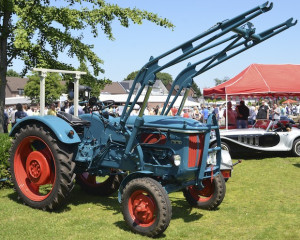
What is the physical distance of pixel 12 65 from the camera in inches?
425

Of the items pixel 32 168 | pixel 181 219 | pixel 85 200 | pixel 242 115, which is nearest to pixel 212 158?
pixel 181 219

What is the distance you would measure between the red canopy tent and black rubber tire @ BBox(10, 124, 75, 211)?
10.0 m

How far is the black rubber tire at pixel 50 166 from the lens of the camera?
17.2 feet

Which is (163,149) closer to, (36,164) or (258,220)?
(258,220)

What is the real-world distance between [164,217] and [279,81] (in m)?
11.7

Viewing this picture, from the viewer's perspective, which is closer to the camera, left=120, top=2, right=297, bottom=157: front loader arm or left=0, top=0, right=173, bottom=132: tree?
left=120, top=2, right=297, bottom=157: front loader arm

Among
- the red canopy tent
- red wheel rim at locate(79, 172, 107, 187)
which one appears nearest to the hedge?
red wheel rim at locate(79, 172, 107, 187)

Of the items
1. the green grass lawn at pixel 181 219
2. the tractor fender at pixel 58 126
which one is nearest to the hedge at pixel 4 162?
the green grass lawn at pixel 181 219

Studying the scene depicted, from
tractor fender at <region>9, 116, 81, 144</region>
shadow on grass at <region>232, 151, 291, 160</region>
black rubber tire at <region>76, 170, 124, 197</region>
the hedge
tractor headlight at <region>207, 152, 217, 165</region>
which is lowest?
shadow on grass at <region>232, 151, 291, 160</region>

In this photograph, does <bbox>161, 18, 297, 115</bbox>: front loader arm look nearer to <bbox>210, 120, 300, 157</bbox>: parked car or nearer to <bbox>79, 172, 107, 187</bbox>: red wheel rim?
<bbox>79, 172, 107, 187</bbox>: red wheel rim

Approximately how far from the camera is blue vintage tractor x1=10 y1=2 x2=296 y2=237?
14.7 ft

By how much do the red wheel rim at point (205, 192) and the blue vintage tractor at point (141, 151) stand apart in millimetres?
15

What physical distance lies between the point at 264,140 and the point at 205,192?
234 inches

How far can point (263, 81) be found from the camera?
14570 mm
